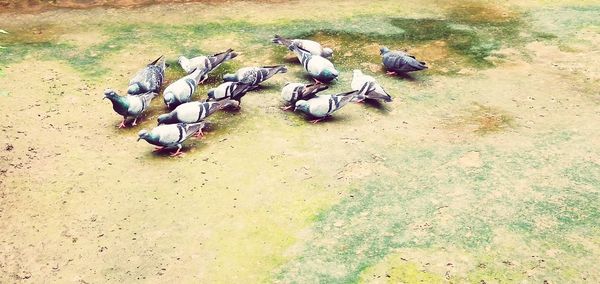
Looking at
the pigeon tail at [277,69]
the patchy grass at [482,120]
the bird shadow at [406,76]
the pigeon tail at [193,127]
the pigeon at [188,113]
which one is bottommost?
the patchy grass at [482,120]

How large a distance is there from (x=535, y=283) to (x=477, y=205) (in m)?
0.91

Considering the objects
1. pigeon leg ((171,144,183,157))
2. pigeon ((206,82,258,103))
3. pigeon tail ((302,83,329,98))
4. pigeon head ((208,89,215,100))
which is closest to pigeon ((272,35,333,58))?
pigeon tail ((302,83,329,98))

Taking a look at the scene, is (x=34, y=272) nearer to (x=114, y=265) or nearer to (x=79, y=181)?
(x=114, y=265)

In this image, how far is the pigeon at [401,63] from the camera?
658 centimetres

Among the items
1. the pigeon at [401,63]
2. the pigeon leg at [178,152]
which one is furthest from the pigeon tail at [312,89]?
the pigeon leg at [178,152]

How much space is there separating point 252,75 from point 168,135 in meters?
1.46

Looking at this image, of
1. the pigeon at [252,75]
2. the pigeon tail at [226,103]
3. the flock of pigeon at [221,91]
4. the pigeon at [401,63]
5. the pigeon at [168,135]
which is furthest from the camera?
the pigeon at [401,63]

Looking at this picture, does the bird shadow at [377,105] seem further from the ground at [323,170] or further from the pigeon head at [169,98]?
the pigeon head at [169,98]

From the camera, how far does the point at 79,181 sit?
197 inches

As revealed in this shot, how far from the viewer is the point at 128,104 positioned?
19.0ft

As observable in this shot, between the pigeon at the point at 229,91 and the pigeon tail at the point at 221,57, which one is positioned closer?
the pigeon at the point at 229,91

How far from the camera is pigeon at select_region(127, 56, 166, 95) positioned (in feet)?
20.2

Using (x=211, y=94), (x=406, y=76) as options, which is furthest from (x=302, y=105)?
(x=406, y=76)

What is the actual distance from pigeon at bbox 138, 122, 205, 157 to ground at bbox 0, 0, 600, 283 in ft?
0.53
